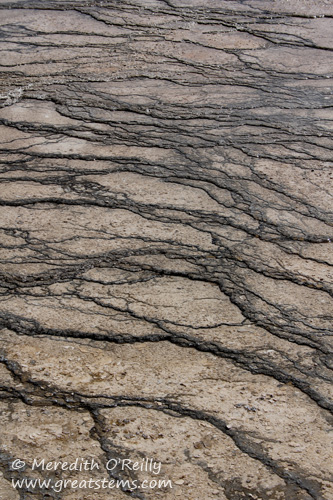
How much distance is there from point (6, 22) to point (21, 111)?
2068 millimetres

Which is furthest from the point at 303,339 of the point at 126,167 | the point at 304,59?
the point at 304,59

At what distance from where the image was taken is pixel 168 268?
2754 millimetres

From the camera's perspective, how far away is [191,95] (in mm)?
4504

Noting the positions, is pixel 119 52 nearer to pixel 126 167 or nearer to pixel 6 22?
pixel 6 22

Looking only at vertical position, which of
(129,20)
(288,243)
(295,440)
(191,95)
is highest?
(129,20)

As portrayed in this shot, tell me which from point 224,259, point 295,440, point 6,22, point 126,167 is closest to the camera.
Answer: point 295,440

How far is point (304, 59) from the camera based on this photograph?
17.0 feet

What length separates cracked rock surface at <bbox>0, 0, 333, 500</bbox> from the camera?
6.29 feet

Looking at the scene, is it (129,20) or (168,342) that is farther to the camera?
(129,20)

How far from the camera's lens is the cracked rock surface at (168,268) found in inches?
75.4

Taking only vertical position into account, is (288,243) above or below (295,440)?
above

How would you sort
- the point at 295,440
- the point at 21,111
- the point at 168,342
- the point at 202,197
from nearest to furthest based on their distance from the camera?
1. the point at 295,440
2. the point at 168,342
3. the point at 202,197
4. the point at 21,111

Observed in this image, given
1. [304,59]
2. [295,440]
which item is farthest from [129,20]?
[295,440]

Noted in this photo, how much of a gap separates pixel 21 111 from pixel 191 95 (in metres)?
1.26
